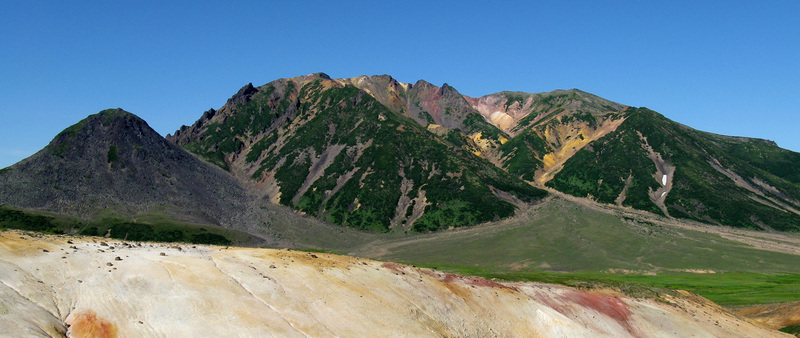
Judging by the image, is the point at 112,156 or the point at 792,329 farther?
the point at 112,156

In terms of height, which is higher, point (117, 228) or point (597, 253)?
point (597, 253)

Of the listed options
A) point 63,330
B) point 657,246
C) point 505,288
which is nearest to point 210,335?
point 63,330

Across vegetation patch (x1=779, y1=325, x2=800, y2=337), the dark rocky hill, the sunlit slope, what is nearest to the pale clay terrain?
vegetation patch (x1=779, y1=325, x2=800, y2=337)

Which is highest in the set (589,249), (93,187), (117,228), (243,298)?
(243,298)

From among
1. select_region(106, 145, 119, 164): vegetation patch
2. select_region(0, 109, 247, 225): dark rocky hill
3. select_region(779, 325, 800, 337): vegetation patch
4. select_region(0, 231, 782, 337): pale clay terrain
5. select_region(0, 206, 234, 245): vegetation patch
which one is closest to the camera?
select_region(0, 231, 782, 337): pale clay terrain

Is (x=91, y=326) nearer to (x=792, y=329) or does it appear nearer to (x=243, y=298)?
(x=243, y=298)

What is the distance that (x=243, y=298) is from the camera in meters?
32.3

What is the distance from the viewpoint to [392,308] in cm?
3769

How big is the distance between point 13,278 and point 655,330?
57.6 m

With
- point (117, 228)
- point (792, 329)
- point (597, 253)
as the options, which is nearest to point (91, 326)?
→ point (792, 329)

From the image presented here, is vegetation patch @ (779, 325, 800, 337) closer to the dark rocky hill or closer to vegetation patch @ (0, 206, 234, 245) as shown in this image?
vegetation patch @ (0, 206, 234, 245)

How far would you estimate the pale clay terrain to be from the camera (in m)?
27.6

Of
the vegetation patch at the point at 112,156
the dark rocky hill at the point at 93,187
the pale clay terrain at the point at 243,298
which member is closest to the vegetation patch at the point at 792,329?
the pale clay terrain at the point at 243,298

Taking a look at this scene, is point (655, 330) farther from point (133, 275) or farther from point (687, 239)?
point (687, 239)
